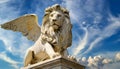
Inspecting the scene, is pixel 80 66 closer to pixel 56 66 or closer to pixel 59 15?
pixel 56 66

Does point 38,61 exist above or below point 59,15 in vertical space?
below

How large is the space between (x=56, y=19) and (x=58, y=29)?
0.30 metres

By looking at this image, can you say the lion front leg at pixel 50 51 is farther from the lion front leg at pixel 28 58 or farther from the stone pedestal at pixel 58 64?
the lion front leg at pixel 28 58

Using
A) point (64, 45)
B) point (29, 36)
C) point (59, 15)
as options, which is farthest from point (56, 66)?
point (29, 36)

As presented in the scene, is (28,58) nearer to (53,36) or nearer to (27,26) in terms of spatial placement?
(53,36)

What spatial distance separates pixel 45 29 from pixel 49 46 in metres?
0.56

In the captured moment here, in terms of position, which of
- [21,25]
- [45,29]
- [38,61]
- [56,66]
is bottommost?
[56,66]

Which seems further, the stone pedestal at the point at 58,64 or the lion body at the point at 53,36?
the lion body at the point at 53,36

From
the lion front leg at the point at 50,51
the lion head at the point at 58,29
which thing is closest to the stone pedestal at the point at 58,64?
the lion front leg at the point at 50,51

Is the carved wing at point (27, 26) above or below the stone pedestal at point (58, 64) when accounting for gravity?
above

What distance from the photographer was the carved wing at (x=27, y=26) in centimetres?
987

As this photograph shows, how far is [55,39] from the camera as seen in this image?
8.54m

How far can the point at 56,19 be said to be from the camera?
8578 mm

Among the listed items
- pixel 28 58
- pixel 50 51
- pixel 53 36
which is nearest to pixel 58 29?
pixel 53 36
